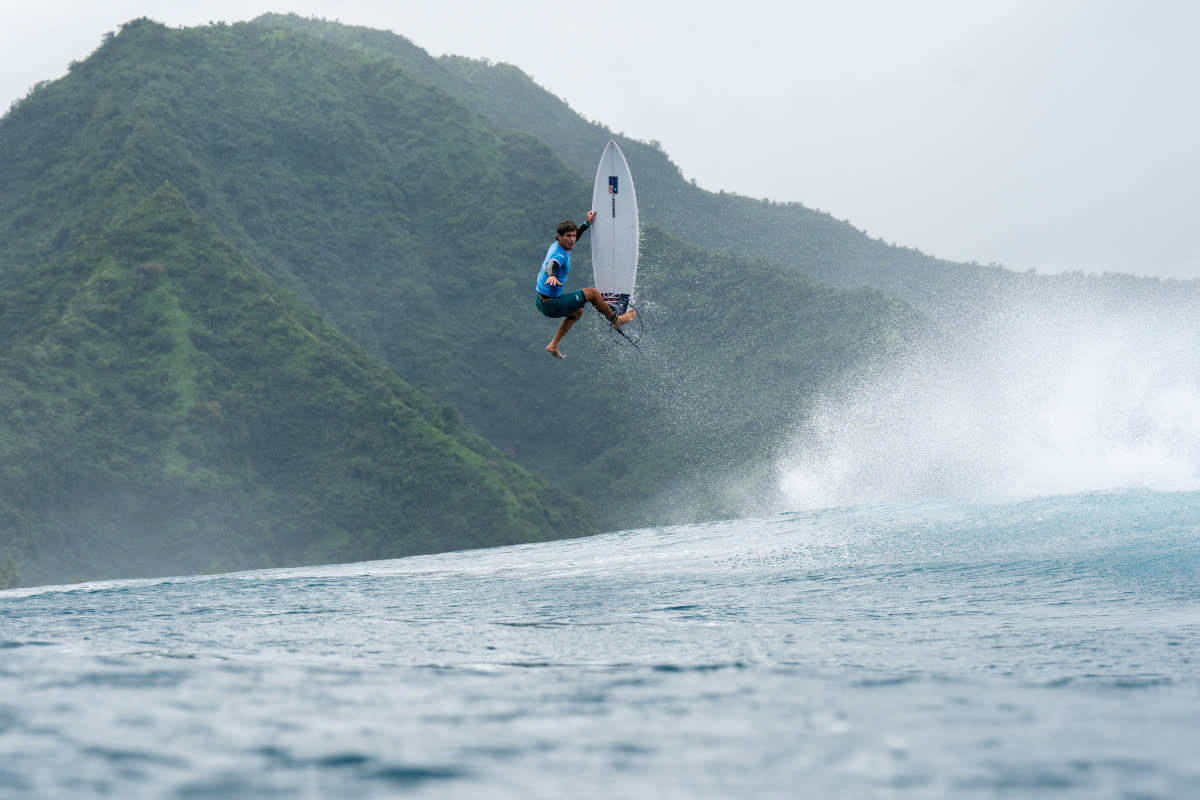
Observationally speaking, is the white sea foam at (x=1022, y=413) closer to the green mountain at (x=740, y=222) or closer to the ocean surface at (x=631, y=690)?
the green mountain at (x=740, y=222)

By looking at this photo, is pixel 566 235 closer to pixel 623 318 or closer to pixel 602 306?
pixel 602 306

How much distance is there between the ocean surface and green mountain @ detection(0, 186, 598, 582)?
37.5 metres

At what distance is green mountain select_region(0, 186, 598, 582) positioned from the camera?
4547 centimetres

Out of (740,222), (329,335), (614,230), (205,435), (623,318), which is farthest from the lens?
(740,222)

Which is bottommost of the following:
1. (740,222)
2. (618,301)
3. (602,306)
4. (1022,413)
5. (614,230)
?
(1022,413)

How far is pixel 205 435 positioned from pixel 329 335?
10.6m

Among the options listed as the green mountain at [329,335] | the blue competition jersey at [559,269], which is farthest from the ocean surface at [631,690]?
the green mountain at [329,335]

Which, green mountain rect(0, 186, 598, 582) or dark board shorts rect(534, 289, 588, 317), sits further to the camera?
green mountain rect(0, 186, 598, 582)

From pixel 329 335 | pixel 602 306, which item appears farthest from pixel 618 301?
pixel 329 335

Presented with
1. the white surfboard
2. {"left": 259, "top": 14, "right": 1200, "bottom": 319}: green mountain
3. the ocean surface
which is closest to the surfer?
the white surfboard

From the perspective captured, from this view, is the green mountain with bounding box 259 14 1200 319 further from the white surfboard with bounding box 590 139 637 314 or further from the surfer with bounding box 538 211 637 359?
the surfer with bounding box 538 211 637 359

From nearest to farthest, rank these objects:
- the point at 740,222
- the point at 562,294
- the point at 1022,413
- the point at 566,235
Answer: the point at 566,235
the point at 562,294
the point at 1022,413
the point at 740,222

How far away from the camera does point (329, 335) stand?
191 ft

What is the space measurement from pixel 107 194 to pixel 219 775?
65578 millimetres
